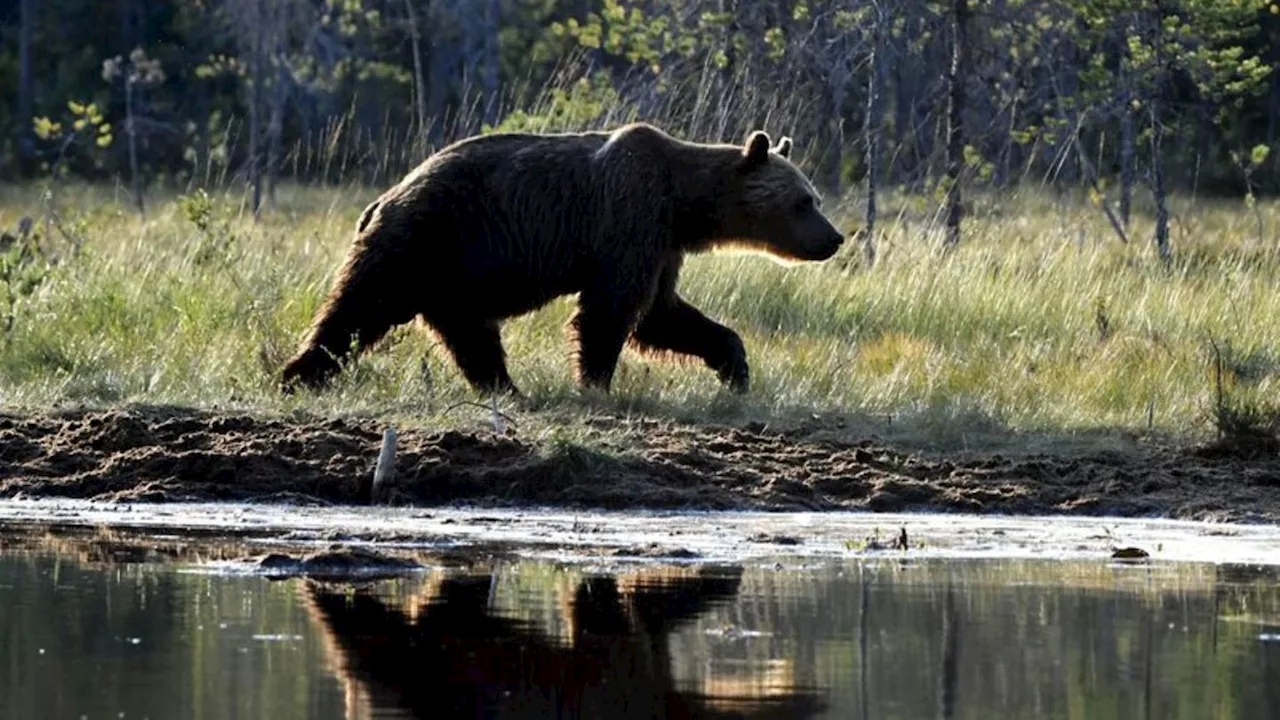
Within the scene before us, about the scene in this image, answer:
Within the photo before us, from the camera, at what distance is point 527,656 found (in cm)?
688

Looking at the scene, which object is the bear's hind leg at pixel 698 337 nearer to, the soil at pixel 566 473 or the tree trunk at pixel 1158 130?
the soil at pixel 566 473

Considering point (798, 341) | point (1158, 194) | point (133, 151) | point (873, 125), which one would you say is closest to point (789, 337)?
point (798, 341)

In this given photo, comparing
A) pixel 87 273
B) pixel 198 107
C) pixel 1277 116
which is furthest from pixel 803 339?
pixel 198 107

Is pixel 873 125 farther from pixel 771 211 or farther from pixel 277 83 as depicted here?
pixel 277 83

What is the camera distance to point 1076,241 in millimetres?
21438

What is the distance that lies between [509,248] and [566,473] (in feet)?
7.76

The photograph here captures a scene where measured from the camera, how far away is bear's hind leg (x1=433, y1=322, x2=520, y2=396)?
42.6 feet

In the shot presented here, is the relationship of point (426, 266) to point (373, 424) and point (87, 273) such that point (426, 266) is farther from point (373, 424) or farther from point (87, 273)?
point (87, 273)

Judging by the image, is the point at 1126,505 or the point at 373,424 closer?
the point at 1126,505

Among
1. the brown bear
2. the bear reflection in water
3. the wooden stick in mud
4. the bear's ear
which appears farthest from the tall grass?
the bear reflection in water

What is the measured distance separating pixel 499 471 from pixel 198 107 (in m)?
39.0

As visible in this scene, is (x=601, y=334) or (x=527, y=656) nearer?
(x=527, y=656)

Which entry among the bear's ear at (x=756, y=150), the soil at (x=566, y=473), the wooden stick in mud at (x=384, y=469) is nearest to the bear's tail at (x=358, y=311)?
the soil at (x=566, y=473)

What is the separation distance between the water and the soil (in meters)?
1.68
